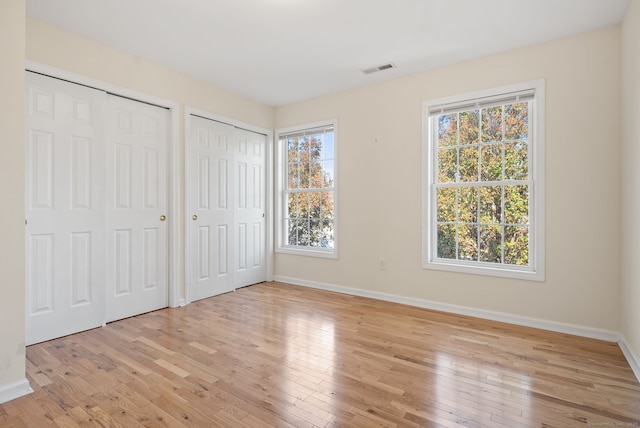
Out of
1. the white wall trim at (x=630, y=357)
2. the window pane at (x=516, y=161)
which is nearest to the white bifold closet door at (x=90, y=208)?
the window pane at (x=516, y=161)

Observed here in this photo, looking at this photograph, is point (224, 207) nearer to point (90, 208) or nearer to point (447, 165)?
point (90, 208)

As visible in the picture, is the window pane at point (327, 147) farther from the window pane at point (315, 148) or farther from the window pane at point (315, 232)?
the window pane at point (315, 232)

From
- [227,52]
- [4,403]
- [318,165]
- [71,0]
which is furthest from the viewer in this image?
[318,165]

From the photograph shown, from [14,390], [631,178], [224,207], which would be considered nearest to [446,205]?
[631,178]

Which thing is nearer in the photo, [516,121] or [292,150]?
[516,121]

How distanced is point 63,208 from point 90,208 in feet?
0.66

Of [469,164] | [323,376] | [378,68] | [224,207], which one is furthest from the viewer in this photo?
[224,207]

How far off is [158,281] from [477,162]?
11.8ft

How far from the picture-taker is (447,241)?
11.9 feet

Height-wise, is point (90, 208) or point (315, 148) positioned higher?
point (315, 148)

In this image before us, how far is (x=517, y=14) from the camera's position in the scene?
2578 millimetres

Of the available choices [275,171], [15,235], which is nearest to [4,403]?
[15,235]

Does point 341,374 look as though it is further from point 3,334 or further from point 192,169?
point 192,169

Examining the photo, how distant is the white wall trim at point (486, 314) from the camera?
9.18 ft
